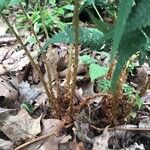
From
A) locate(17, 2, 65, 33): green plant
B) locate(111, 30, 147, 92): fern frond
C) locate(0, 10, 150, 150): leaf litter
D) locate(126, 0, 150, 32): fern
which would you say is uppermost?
locate(126, 0, 150, 32): fern

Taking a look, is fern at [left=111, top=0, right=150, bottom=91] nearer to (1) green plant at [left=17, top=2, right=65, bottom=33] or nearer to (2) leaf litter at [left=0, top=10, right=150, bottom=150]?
(2) leaf litter at [left=0, top=10, right=150, bottom=150]

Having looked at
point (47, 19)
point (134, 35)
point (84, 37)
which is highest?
point (134, 35)

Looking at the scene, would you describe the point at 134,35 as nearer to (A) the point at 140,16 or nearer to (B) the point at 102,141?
(A) the point at 140,16

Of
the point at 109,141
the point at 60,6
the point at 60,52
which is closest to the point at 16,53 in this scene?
the point at 60,52

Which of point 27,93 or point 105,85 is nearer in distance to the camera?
point 105,85

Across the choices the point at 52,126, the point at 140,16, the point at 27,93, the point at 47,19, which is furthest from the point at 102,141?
the point at 47,19

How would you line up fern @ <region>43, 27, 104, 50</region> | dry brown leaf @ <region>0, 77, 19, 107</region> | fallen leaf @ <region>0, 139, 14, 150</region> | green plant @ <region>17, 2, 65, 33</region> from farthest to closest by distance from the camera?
green plant @ <region>17, 2, 65, 33</region>, dry brown leaf @ <region>0, 77, 19, 107</region>, fallen leaf @ <region>0, 139, 14, 150</region>, fern @ <region>43, 27, 104, 50</region>

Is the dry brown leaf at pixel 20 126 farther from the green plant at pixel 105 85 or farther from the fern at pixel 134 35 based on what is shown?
the fern at pixel 134 35

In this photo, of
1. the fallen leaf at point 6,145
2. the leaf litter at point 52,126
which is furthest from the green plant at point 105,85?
the fallen leaf at point 6,145

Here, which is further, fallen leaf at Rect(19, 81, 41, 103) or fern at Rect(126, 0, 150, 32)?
fallen leaf at Rect(19, 81, 41, 103)

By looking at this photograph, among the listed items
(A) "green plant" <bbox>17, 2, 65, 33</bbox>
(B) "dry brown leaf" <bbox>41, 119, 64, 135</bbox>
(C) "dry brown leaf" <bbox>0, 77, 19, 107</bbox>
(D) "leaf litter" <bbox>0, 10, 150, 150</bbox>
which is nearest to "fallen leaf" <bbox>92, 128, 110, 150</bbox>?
(D) "leaf litter" <bbox>0, 10, 150, 150</bbox>

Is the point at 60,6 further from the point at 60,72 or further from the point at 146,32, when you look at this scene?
the point at 146,32
